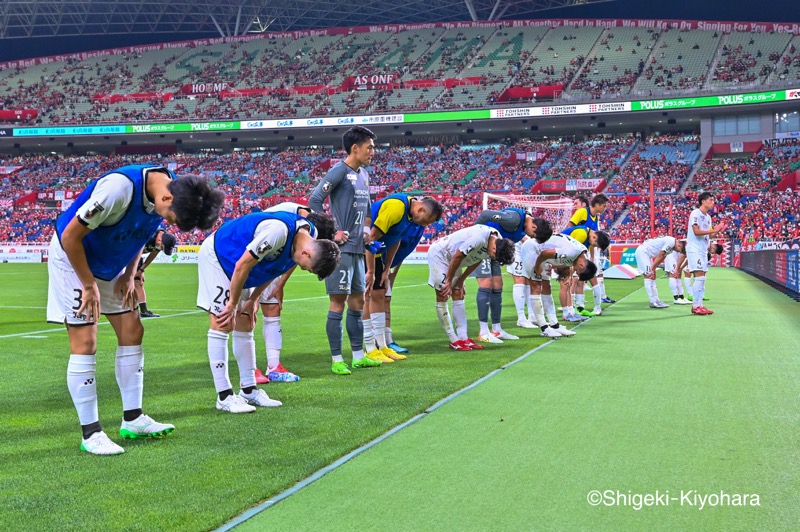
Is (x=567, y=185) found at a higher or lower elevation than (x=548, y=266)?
higher

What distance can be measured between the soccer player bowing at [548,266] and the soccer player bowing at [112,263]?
6364 mm

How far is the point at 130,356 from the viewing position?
483cm

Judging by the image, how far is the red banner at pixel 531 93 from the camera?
190 ft

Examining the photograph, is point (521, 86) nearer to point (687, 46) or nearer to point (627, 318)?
point (687, 46)

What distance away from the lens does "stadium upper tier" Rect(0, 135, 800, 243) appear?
44.8 metres

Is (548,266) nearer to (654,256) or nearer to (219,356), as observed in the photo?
(654,256)

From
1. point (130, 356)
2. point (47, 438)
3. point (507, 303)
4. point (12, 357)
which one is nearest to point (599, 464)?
point (130, 356)

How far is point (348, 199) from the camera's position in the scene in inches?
308

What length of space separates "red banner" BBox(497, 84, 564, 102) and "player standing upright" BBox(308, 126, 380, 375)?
5267cm

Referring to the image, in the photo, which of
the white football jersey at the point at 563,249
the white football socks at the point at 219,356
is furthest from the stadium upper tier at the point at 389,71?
the white football socks at the point at 219,356

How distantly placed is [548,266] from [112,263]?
7666mm

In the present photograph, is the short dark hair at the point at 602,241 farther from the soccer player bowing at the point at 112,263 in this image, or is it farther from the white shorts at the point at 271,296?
the soccer player bowing at the point at 112,263

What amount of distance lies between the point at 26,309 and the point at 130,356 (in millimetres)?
12348

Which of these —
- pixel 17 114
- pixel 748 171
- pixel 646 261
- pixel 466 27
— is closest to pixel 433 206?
pixel 646 261
